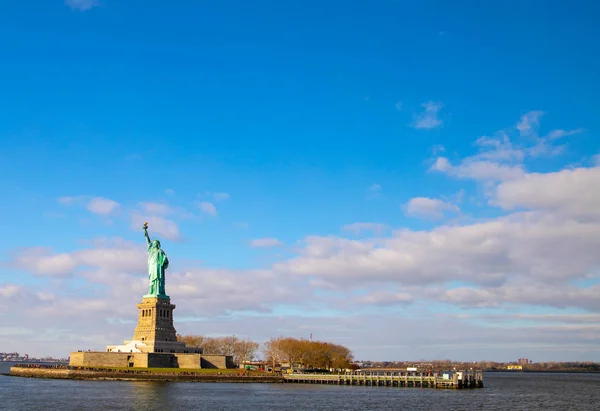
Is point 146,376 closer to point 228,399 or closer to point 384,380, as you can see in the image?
point 228,399

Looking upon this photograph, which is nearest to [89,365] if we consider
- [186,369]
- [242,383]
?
[186,369]

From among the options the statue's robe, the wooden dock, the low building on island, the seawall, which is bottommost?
the wooden dock

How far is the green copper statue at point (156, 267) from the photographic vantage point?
110 m

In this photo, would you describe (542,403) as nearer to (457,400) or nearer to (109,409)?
(457,400)

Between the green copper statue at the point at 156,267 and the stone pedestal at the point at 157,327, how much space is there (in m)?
1.58

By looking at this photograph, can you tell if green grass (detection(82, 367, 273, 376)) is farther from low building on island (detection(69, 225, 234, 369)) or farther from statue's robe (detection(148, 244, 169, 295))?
statue's robe (detection(148, 244, 169, 295))

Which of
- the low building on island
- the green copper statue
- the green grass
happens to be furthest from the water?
the green copper statue

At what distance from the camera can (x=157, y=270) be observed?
109812 millimetres

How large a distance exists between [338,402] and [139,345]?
149 ft

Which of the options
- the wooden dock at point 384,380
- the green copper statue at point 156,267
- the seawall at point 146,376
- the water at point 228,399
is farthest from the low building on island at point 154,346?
the wooden dock at point 384,380

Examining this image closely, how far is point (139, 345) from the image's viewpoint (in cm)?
10400

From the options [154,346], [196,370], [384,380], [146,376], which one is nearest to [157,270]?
[154,346]

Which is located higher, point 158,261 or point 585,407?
point 158,261

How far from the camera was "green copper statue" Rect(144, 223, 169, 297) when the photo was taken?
110 meters
